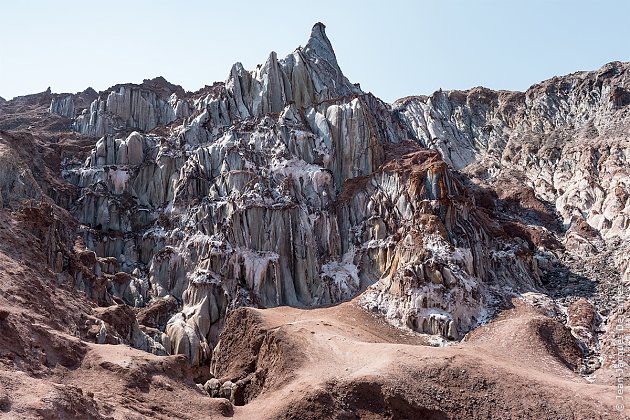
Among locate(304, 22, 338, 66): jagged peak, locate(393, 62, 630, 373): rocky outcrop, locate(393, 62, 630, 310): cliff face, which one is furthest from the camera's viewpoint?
locate(304, 22, 338, 66): jagged peak

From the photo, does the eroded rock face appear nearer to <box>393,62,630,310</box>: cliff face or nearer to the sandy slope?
<box>393,62,630,310</box>: cliff face

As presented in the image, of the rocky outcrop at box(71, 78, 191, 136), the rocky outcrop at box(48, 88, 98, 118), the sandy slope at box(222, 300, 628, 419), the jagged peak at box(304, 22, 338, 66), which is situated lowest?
the sandy slope at box(222, 300, 628, 419)

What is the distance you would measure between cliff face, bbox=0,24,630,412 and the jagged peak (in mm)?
5422

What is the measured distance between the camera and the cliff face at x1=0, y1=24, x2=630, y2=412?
36.3 m

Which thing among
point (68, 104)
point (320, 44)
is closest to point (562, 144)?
point (320, 44)

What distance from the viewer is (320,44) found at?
72.3 metres

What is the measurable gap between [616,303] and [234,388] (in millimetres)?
25676

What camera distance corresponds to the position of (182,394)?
22.7m

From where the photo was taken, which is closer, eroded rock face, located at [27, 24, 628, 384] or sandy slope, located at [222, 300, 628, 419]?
sandy slope, located at [222, 300, 628, 419]

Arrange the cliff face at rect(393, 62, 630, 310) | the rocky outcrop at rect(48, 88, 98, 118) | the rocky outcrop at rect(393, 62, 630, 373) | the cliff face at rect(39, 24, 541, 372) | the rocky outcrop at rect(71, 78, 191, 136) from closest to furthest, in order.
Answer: the cliff face at rect(39, 24, 541, 372) < the rocky outcrop at rect(393, 62, 630, 373) < the cliff face at rect(393, 62, 630, 310) < the rocky outcrop at rect(71, 78, 191, 136) < the rocky outcrop at rect(48, 88, 98, 118)

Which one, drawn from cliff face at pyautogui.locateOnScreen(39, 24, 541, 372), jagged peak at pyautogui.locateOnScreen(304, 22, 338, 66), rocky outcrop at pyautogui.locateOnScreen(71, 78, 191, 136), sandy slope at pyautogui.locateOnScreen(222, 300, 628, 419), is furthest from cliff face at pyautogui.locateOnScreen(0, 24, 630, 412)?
sandy slope at pyautogui.locateOnScreen(222, 300, 628, 419)

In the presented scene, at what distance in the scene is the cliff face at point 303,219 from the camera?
3631 cm

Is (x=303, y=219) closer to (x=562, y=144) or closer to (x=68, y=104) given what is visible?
(x=562, y=144)

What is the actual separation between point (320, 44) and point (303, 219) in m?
35.8
